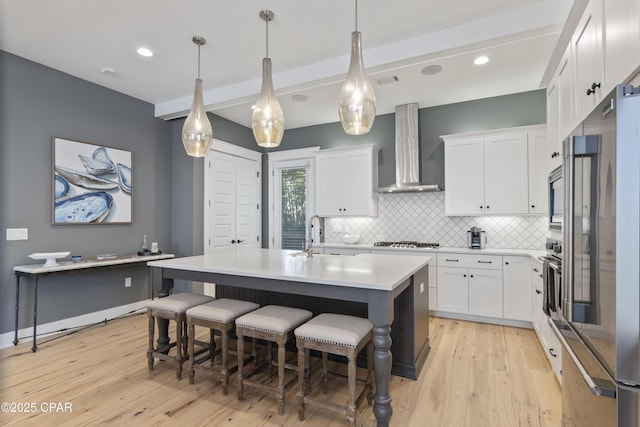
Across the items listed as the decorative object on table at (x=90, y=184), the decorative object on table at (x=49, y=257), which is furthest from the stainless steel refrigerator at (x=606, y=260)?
the decorative object on table at (x=90, y=184)

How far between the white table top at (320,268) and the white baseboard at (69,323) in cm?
196

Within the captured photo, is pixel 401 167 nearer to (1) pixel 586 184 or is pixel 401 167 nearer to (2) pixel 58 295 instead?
(1) pixel 586 184

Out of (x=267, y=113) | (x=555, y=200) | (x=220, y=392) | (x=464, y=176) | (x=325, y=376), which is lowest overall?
(x=220, y=392)

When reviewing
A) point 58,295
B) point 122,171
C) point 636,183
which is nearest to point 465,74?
point 636,183

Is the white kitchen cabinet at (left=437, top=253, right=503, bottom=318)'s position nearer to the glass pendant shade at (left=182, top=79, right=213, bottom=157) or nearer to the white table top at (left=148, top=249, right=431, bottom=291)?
the white table top at (left=148, top=249, right=431, bottom=291)

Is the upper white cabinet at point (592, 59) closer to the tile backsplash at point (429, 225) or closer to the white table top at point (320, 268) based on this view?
the white table top at point (320, 268)

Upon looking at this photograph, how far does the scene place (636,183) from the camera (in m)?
1.05

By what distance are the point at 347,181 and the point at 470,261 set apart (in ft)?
6.93

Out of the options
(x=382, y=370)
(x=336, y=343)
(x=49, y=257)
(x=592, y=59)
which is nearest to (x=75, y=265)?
(x=49, y=257)

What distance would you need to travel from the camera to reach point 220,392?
2.35 metres

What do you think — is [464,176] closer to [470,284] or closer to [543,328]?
[470,284]

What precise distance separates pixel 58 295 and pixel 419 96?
16.8ft

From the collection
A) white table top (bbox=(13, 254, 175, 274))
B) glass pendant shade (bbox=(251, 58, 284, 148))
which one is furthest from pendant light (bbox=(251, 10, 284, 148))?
white table top (bbox=(13, 254, 175, 274))

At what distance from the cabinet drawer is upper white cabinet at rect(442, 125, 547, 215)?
2.01ft
